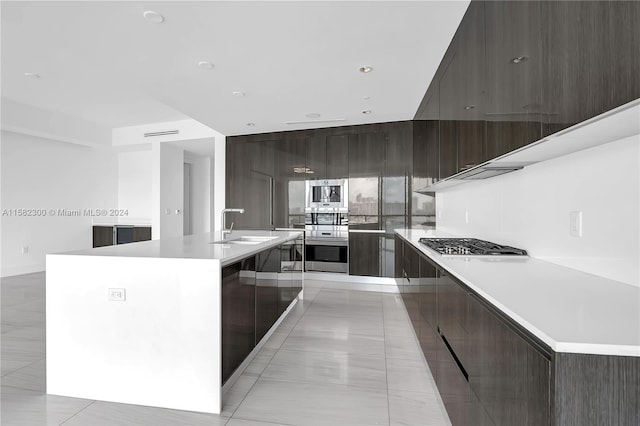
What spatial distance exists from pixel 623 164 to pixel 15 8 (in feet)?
12.6

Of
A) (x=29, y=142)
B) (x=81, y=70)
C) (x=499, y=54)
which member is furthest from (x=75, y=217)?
(x=499, y=54)

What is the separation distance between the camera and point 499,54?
153 cm

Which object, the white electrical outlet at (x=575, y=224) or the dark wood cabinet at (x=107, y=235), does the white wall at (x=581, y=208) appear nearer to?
the white electrical outlet at (x=575, y=224)

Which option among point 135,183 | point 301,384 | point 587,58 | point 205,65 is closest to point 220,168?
point 135,183

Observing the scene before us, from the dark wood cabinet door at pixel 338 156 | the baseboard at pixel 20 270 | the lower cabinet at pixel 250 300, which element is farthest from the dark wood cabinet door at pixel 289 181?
the baseboard at pixel 20 270

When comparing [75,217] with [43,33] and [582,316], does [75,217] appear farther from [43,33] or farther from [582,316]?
[582,316]

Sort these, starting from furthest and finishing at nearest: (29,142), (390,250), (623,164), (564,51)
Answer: (29,142), (390,250), (623,164), (564,51)

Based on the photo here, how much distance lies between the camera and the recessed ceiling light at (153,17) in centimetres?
222

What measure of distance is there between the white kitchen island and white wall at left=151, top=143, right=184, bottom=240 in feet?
14.8

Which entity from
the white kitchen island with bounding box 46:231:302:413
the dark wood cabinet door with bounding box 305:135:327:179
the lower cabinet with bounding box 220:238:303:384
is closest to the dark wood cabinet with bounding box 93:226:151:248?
the dark wood cabinet door with bounding box 305:135:327:179

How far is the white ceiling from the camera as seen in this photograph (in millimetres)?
2232

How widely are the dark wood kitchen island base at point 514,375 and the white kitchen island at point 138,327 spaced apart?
48.6 inches

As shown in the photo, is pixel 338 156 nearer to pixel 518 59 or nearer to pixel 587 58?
pixel 518 59

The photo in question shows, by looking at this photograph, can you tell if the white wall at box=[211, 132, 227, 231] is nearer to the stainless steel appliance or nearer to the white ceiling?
the white ceiling
